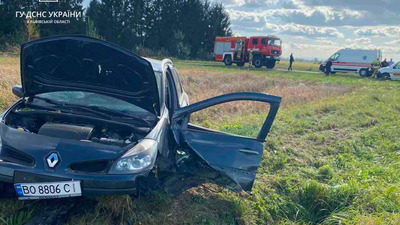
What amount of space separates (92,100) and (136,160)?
1.32 meters

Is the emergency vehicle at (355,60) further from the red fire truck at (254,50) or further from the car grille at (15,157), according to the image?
the car grille at (15,157)

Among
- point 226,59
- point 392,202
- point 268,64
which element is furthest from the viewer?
point 226,59

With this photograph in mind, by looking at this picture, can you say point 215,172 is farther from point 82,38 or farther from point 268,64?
point 268,64

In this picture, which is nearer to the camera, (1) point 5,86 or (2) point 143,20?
(1) point 5,86

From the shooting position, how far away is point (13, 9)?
2795 centimetres

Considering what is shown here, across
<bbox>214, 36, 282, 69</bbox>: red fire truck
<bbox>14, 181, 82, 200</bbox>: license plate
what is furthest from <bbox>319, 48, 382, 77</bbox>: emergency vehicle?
<bbox>14, 181, 82, 200</bbox>: license plate

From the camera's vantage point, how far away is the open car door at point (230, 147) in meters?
3.31

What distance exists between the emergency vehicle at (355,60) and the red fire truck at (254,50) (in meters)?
4.88

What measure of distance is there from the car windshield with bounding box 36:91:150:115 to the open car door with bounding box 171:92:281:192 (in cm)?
52

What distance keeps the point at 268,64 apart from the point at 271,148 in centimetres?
2326

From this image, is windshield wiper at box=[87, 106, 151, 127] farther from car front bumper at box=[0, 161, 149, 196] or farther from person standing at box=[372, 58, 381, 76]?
person standing at box=[372, 58, 381, 76]

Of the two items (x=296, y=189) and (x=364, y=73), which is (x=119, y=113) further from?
(x=364, y=73)

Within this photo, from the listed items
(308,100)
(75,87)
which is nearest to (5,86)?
(75,87)

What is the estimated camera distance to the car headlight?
2.71 metres
